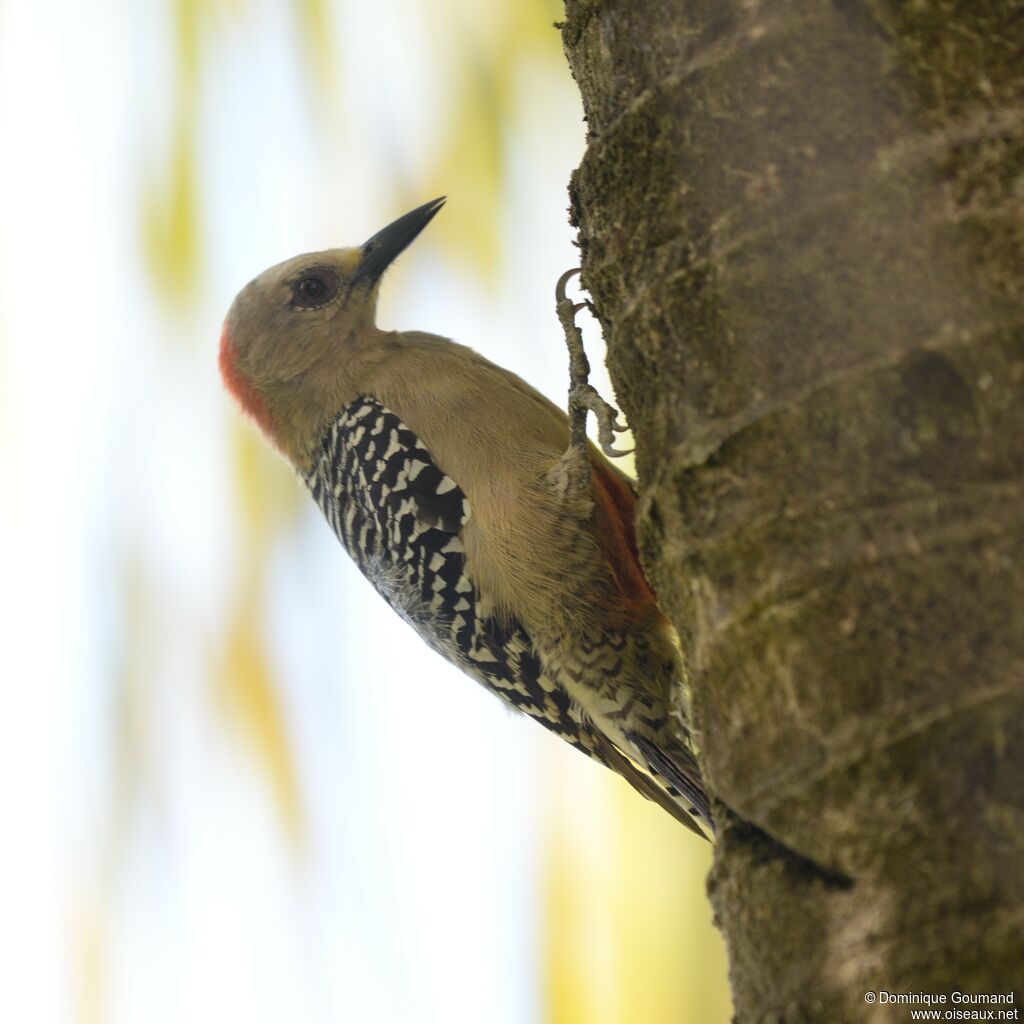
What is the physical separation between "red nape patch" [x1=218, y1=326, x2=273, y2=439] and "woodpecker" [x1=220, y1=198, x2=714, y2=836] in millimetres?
435

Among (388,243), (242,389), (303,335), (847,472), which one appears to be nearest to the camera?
(847,472)

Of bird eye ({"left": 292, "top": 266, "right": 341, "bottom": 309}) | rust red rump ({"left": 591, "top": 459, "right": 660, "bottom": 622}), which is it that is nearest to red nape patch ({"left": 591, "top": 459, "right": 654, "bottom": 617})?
rust red rump ({"left": 591, "top": 459, "right": 660, "bottom": 622})

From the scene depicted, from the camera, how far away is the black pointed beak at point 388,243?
4458 millimetres

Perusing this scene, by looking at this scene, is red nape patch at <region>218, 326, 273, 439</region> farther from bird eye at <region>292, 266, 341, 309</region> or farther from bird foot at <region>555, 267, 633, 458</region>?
bird foot at <region>555, 267, 633, 458</region>

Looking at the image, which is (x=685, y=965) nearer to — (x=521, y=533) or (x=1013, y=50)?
(x=521, y=533)

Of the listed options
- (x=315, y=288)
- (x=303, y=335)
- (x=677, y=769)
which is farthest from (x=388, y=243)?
(x=677, y=769)

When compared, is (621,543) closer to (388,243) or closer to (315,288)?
(388,243)

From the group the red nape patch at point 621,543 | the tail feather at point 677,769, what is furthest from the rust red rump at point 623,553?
the tail feather at point 677,769

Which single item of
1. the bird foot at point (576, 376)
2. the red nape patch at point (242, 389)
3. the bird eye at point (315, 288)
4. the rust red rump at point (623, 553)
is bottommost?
the rust red rump at point (623, 553)

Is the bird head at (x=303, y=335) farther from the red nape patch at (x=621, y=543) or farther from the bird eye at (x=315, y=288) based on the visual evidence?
the red nape patch at (x=621, y=543)

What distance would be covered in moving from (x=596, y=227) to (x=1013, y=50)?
0.73 meters

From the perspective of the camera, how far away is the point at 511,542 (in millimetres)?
3781

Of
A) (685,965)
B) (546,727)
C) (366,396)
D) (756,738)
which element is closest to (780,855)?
(756,738)

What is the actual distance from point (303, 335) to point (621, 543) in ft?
5.88
